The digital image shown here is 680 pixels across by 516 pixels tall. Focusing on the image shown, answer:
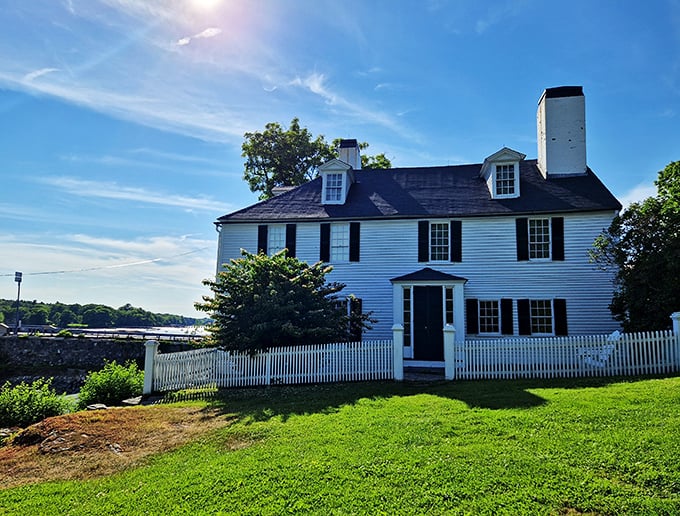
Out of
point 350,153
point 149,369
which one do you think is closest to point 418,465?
point 149,369

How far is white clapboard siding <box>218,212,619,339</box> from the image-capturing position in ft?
50.0

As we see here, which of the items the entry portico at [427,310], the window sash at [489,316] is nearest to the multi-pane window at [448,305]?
the entry portico at [427,310]

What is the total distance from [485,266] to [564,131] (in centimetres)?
633

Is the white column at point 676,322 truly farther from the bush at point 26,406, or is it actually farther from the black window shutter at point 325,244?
the bush at point 26,406

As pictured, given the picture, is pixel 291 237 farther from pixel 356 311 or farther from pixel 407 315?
pixel 407 315

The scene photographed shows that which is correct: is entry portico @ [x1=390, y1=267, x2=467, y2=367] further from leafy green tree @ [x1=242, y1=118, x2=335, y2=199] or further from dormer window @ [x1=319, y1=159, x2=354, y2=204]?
leafy green tree @ [x1=242, y1=118, x2=335, y2=199]

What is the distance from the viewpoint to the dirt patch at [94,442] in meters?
6.27

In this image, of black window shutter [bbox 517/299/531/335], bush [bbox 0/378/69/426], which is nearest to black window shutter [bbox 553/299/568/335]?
black window shutter [bbox 517/299/531/335]

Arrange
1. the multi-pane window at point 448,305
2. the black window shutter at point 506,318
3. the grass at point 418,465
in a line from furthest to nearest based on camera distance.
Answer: the black window shutter at point 506,318
the multi-pane window at point 448,305
the grass at point 418,465

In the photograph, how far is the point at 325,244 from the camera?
17.3 metres

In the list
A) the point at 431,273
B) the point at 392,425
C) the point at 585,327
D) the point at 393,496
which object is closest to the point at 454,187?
the point at 431,273

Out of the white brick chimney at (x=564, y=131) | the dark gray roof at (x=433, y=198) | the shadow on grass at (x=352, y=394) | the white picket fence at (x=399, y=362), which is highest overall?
the white brick chimney at (x=564, y=131)

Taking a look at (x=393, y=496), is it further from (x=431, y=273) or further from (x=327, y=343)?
(x=431, y=273)

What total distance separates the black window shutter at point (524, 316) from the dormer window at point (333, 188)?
778 cm
